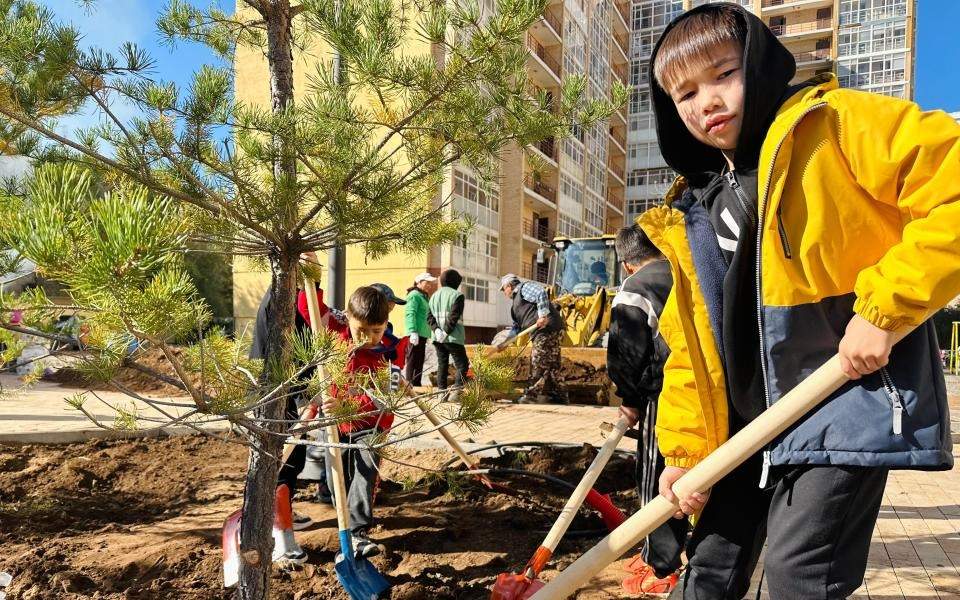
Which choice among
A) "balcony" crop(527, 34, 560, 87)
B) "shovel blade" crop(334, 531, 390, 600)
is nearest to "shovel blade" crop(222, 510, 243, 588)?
"shovel blade" crop(334, 531, 390, 600)

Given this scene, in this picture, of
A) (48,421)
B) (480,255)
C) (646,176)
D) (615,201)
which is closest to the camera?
(48,421)

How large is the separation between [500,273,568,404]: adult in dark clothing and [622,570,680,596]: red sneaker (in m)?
5.31

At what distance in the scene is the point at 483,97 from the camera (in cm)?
211

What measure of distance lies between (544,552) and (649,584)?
1.72 feet

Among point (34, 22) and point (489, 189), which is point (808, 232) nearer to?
point (489, 189)

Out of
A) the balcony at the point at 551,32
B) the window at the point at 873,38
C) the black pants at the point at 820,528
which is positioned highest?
the window at the point at 873,38

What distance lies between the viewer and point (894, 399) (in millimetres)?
1263

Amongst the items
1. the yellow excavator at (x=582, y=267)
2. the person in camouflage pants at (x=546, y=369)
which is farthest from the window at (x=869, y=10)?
the person in camouflage pants at (x=546, y=369)

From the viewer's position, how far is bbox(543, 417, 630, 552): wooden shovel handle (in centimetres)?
231

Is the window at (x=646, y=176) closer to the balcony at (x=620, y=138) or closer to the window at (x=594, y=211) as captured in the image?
the balcony at (x=620, y=138)

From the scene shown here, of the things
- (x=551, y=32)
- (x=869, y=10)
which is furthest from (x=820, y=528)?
(x=869, y=10)

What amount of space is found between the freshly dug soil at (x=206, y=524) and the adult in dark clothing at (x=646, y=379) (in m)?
0.21

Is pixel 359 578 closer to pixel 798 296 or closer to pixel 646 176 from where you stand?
pixel 798 296

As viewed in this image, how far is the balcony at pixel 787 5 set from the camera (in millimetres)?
40688
